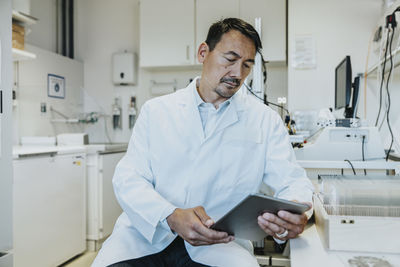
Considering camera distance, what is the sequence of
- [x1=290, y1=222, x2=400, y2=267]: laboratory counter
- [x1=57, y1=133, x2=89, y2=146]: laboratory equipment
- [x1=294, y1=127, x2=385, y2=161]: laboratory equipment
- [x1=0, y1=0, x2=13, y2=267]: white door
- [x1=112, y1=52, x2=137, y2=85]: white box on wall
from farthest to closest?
[x1=112, y1=52, x2=137, y2=85]: white box on wall
[x1=57, y1=133, x2=89, y2=146]: laboratory equipment
[x1=294, y1=127, x2=385, y2=161]: laboratory equipment
[x1=0, y1=0, x2=13, y2=267]: white door
[x1=290, y1=222, x2=400, y2=267]: laboratory counter

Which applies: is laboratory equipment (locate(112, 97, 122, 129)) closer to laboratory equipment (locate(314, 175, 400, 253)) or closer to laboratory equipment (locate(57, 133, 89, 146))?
laboratory equipment (locate(57, 133, 89, 146))

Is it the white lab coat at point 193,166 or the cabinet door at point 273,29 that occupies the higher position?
the cabinet door at point 273,29

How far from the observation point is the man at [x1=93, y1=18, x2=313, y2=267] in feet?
3.44

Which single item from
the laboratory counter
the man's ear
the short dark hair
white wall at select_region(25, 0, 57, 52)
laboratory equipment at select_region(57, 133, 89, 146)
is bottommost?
the laboratory counter

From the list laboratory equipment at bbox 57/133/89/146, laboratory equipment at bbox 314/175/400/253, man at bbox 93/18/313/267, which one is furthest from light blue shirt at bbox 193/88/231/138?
laboratory equipment at bbox 57/133/89/146

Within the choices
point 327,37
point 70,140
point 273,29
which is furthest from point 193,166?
point 273,29

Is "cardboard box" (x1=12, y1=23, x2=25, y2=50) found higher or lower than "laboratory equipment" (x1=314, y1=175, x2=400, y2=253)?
higher

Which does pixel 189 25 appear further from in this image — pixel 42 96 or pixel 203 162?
pixel 203 162

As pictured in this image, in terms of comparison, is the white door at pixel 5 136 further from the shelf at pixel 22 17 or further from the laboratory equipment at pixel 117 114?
the laboratory equipment at pixel 117 114

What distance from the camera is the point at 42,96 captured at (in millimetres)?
3113

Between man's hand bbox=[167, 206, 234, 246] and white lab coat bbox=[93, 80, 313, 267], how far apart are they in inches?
3.6

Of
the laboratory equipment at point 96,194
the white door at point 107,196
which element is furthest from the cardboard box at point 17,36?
the white door at point 107,196

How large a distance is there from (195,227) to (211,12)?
275 cm

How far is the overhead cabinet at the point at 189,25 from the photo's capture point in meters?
3.15
